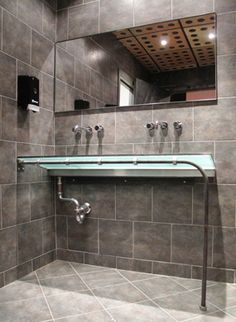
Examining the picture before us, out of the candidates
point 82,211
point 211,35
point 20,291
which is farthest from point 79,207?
point 211,35

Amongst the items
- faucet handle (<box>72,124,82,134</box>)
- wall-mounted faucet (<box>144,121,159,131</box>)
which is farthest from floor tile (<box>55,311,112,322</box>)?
faucet handle (<box>72,124,82,134</box>)

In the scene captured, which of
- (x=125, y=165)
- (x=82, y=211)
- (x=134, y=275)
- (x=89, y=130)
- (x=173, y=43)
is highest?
(x=173, y=43)

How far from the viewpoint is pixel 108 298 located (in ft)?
6.37

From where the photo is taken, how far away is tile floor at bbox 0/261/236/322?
1.71 metres

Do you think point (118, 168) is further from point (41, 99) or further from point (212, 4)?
point (212, 4)

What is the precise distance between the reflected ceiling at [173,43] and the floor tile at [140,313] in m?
1.82

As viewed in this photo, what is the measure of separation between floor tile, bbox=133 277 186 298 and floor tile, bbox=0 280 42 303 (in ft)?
2.45

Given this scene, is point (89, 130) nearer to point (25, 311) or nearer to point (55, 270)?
point (55, 270)

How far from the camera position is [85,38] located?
2.66 m

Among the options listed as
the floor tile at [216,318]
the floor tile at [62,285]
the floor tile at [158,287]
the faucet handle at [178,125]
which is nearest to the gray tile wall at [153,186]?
the faucet handle at [178,125]

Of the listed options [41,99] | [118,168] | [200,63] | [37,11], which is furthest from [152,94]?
[37,11]

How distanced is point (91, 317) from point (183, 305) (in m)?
0.60

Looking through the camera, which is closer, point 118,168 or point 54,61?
point 118,168

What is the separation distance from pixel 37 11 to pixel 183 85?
1.44 m
